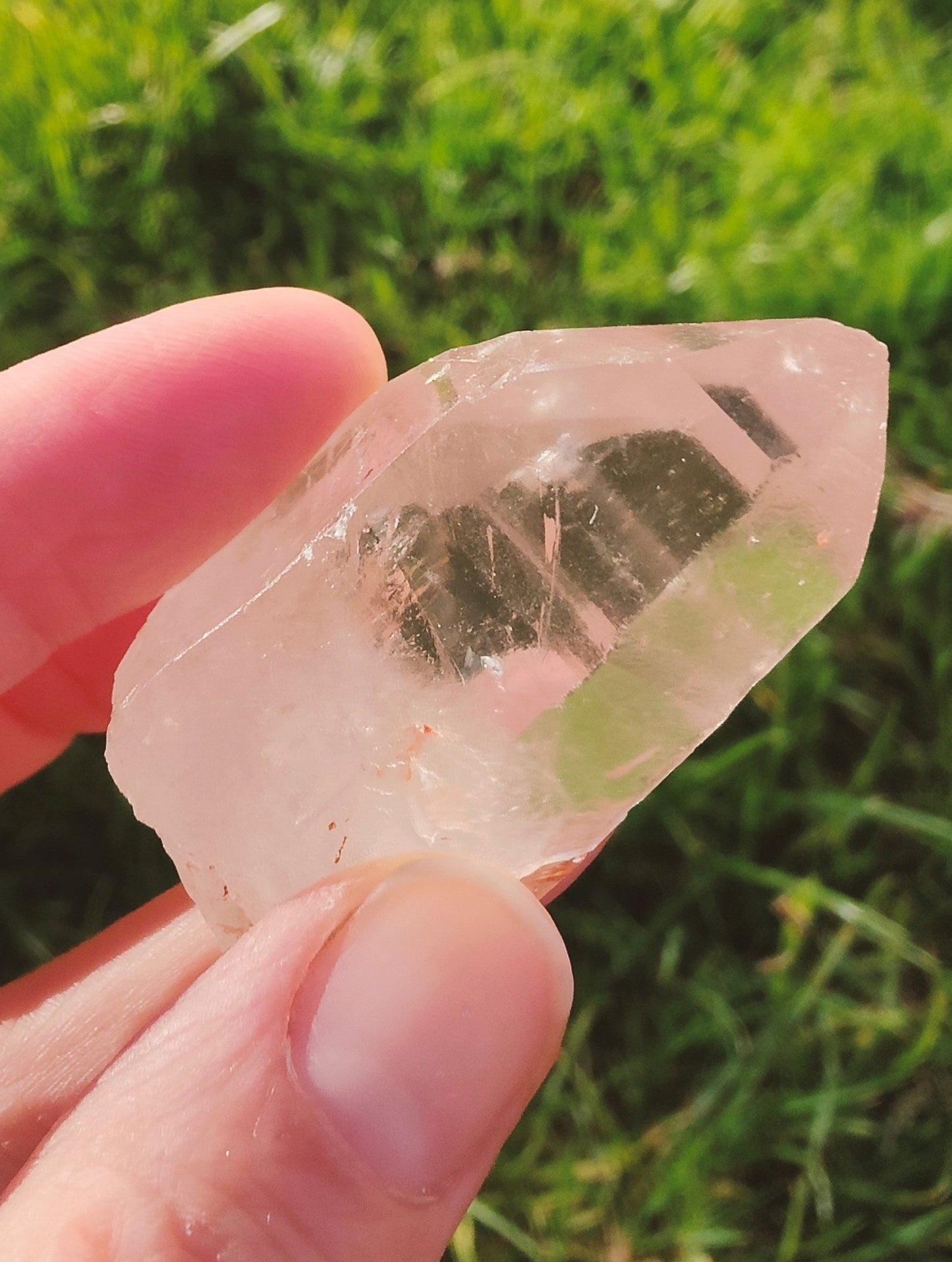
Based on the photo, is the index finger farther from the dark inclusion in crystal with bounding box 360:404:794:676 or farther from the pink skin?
the pink skin

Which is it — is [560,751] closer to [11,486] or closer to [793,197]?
[11,486]

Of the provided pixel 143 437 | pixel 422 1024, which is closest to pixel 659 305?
pixel 143 437

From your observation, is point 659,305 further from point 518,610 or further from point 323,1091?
point 323,1091

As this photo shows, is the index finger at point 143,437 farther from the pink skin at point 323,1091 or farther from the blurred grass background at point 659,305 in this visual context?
the pink skin at point 323,1091

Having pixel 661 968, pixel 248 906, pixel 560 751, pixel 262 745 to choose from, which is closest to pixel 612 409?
pixel 560 751

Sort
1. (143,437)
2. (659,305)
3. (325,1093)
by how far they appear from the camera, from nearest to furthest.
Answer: (325,1093) → (143,437) → (659,305)

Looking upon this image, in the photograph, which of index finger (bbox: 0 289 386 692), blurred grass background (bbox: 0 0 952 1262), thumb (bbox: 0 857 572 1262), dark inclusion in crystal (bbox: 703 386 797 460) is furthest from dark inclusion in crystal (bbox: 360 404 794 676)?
blurred grass background (bbox: 0 0 952 1262)

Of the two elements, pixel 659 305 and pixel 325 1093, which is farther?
pixel 659 305
